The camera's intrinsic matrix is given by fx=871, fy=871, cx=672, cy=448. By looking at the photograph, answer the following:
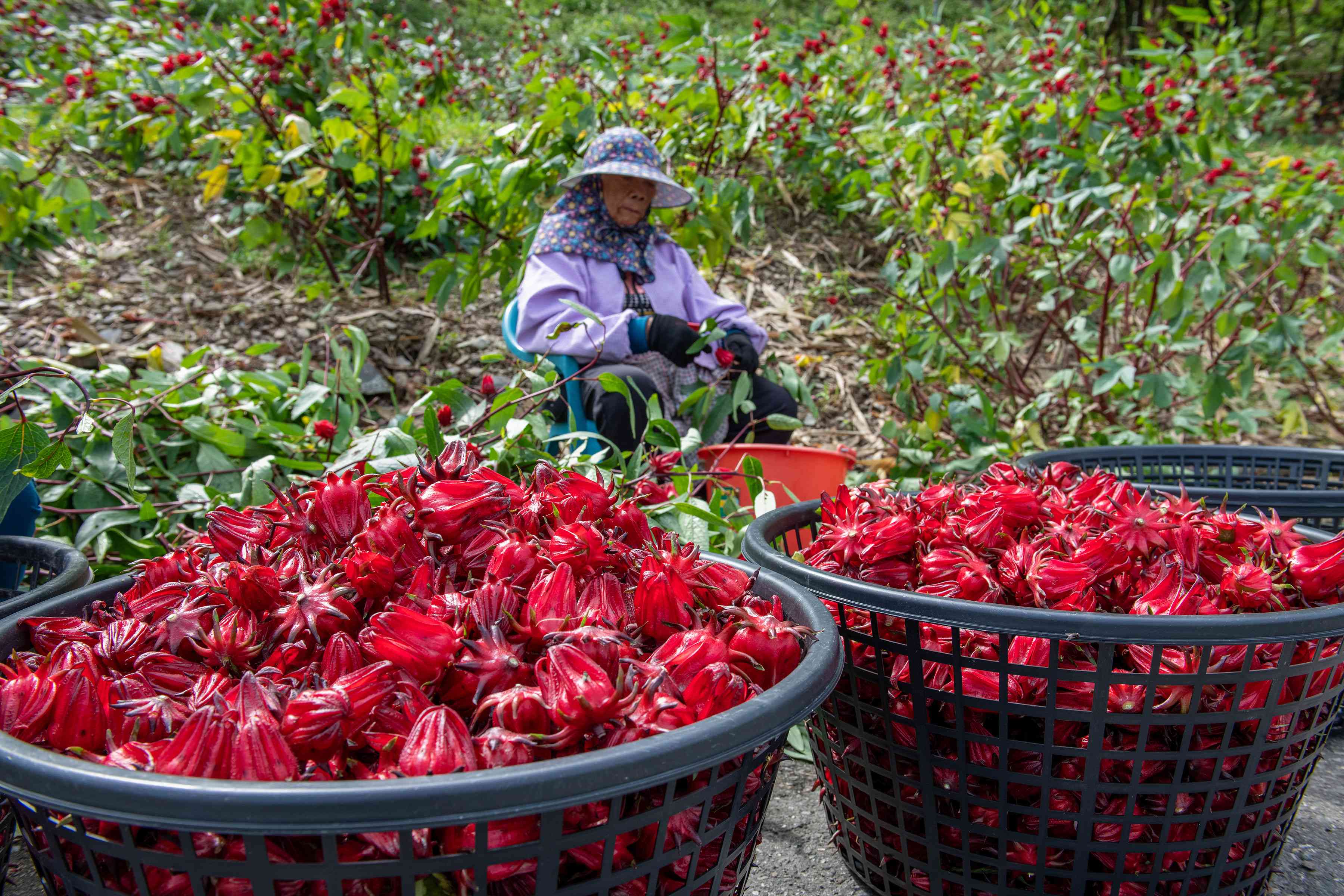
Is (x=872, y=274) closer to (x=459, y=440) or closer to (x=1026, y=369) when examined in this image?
(x=1026, y=369)

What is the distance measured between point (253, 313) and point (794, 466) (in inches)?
114

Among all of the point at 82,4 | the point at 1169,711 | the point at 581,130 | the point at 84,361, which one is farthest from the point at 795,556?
the point at 82,4

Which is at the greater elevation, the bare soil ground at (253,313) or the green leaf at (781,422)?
the green leaf at (781,422)

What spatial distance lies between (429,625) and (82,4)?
29.4 feet

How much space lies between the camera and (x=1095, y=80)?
13.9 feet

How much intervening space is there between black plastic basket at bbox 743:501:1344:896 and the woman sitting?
5.34 ft

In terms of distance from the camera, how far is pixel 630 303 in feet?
10.1

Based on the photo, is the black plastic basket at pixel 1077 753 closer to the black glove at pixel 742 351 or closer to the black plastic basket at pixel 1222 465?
the black plastic basket at pixel 1222 465

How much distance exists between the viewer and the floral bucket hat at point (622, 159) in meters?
2.91

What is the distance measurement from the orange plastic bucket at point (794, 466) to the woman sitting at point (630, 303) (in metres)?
0.21

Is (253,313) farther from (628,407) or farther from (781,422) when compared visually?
(781,422)

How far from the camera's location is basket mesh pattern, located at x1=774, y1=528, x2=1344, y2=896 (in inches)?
36.5

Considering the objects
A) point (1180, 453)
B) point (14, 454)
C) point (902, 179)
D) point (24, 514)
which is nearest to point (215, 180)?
point (24, 514)

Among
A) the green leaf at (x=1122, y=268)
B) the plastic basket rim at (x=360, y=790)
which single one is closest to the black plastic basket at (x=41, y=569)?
the plastic basket rim at (x=360, y=790)
